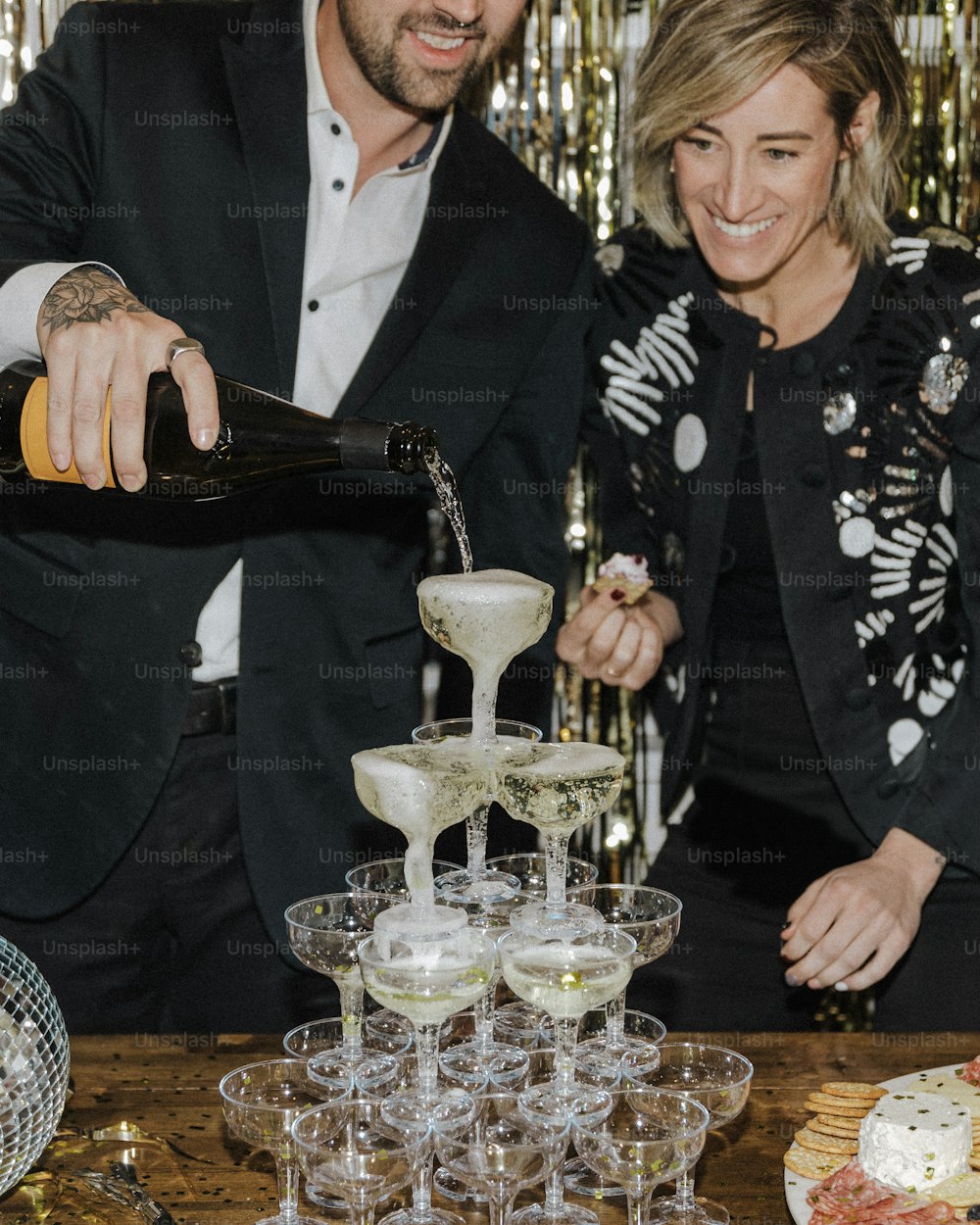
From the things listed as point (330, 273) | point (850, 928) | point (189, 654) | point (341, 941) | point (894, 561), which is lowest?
point (850, 928)

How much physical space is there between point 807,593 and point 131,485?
1071mm

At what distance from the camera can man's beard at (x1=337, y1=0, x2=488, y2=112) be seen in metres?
1.90

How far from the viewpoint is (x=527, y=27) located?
284cm

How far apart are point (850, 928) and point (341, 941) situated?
2.74ft

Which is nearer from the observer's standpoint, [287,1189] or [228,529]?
[287,1189]

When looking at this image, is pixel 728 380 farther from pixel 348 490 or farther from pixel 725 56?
pixel 348 490

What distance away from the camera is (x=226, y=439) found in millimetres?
1490

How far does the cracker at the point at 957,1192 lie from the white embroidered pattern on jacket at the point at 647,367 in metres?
1.30

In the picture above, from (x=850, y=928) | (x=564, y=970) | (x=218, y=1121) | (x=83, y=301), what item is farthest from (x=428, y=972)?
(x=850, y=928)

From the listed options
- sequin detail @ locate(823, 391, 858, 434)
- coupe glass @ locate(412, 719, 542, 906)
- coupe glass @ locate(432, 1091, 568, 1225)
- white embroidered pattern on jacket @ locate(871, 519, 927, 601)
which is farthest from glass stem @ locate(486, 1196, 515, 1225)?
sequin detail @ locate(823, 391, 858, 434)

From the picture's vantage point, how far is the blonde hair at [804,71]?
1.92 meters

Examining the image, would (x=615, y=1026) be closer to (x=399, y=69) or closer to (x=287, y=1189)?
(x=287, y=1189)

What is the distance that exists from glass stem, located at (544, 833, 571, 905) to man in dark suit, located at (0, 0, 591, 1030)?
2.72 feet

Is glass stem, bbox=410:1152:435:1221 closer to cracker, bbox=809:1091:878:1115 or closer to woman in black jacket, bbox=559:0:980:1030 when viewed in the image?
cracker, bbox=809:1091:878:1115
